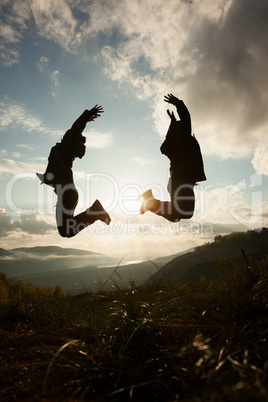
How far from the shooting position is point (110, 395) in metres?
1.59

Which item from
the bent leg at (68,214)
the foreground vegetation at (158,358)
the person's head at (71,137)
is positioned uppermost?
the person's head at (71,137)

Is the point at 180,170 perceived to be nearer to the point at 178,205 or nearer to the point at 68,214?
the point at 178,205

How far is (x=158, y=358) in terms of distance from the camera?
197cm

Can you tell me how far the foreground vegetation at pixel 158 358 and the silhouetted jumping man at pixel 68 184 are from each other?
2783 millimetres

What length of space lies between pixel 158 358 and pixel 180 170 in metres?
4.44

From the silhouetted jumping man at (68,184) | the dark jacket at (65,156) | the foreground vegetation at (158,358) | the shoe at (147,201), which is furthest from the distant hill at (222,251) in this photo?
the foreground vegetation at (158,358)

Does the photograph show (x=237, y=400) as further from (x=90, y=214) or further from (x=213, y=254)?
(x=213, y=254)

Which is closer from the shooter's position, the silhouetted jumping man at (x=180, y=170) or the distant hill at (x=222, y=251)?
the silhouetted jumping man at (x=180, y=170)

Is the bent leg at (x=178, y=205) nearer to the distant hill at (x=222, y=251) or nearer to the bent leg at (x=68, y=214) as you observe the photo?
the bent leg at (x=68, y=214)

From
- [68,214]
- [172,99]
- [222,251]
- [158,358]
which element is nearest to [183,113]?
[172,99]

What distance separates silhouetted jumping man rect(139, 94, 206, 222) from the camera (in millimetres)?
5516

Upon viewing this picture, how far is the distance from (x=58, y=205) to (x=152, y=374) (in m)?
4.56

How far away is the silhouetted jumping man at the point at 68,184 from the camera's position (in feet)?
18.3

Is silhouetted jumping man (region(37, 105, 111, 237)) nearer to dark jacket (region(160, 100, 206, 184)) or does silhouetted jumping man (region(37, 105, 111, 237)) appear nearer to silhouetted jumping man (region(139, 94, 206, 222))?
silhouetted jumping man (region(139, 94, 206, 222))
